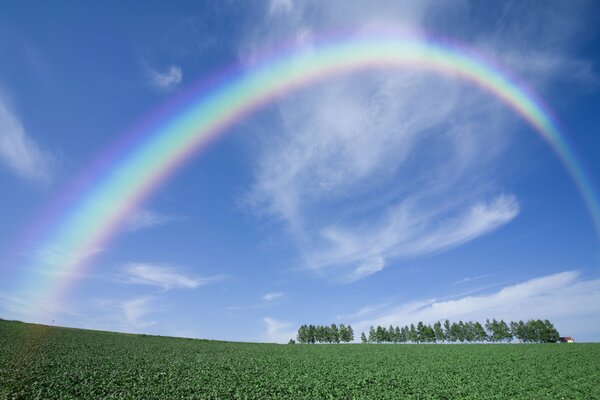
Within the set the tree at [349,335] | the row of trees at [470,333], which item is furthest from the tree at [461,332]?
the tree at [349,335]

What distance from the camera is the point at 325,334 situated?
7279 inches

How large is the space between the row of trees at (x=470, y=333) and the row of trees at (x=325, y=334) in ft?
34.9

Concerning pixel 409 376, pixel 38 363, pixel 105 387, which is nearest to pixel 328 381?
pixel 409 376

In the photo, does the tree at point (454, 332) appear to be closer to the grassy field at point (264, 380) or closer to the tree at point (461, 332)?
the tree at point (461, 332)

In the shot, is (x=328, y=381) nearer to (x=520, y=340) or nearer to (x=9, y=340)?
(x=9, y=340)

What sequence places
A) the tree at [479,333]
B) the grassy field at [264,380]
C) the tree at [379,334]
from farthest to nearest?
the tree at [379,334] → the tree at [479,333] → the grassy field at [264,380]

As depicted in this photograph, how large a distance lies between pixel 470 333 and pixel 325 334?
7453 cm

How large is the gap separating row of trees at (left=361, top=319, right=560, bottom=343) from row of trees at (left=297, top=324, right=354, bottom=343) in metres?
10.6

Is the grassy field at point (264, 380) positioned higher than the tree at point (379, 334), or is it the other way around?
the tree at point (379, 334)

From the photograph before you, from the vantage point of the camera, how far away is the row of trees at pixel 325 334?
181087 mm

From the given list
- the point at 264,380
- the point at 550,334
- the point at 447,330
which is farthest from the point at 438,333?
the point at 264,380

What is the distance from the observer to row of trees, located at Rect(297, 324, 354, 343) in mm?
181087

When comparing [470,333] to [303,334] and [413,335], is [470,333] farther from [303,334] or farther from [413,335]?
[303,334]

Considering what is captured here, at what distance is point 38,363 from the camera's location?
38562mm
